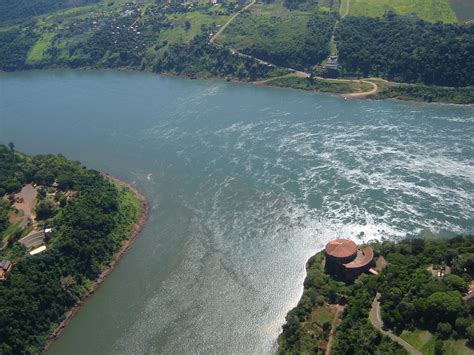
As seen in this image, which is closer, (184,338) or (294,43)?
(184,338)

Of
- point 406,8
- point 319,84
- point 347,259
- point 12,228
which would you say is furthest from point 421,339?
point 406,8

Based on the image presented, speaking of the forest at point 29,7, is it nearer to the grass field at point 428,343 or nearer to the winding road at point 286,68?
the winding road at point 286,68

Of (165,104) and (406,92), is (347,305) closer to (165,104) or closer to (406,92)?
(406,92)

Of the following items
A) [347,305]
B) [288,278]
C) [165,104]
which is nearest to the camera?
[347,305]

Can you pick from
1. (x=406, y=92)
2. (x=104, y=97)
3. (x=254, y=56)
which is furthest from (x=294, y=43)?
(x=104, y=97)

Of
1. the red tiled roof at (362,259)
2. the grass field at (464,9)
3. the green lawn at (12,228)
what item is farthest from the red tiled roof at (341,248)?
the grass field at (464,9)
